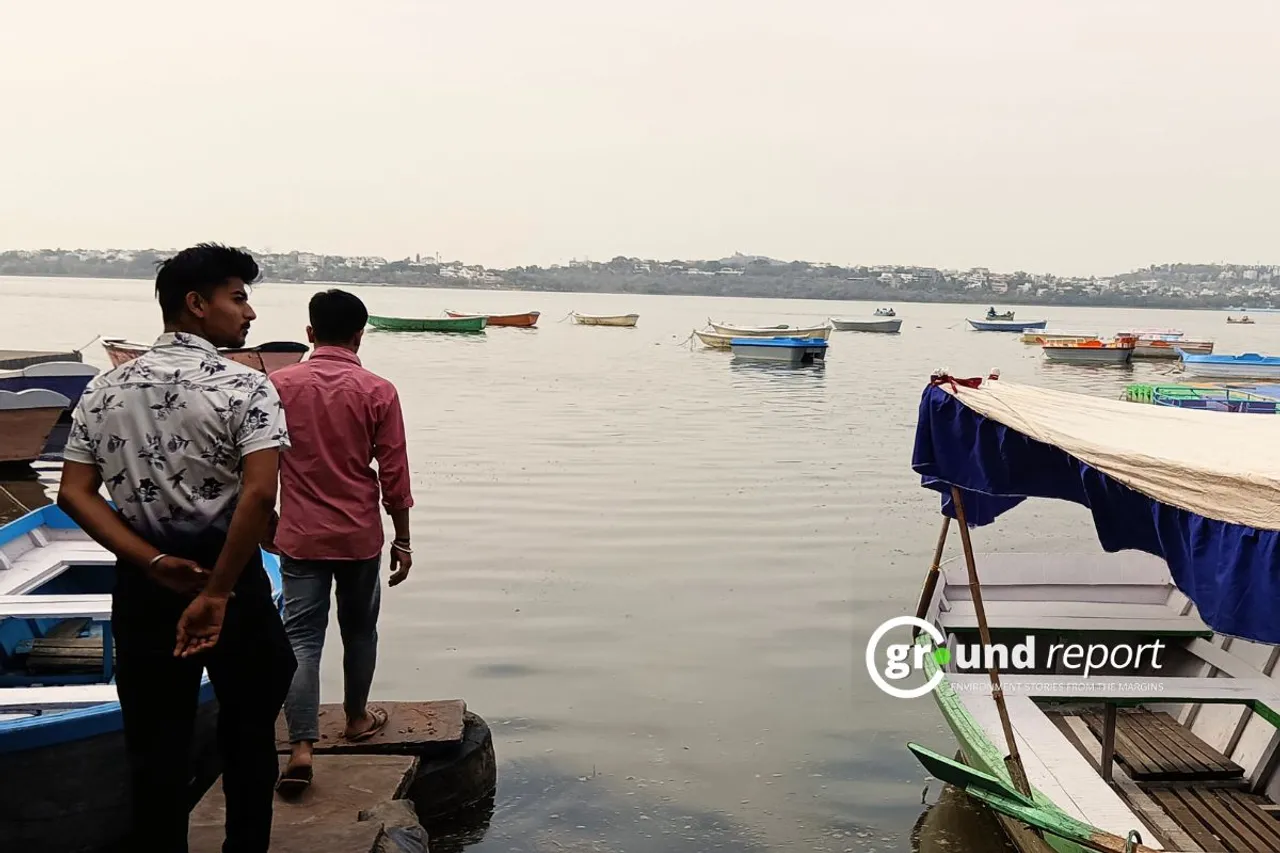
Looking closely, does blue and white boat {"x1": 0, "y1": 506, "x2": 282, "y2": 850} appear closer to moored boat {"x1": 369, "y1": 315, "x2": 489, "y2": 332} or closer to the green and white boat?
the green and white boat

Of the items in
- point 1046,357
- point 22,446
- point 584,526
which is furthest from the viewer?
point 1046,357

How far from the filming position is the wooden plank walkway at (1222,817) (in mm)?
5297

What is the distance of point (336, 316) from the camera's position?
181 inches

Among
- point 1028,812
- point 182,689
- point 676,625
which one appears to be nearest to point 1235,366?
point 676,625

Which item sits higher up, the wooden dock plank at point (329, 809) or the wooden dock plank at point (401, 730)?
the wooden dock plank at point (329, 809)

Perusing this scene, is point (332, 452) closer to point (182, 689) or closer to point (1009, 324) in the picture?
point (182, 689)

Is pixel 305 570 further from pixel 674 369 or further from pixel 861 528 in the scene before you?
pixel 674 369

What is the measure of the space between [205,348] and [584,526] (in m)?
9.82

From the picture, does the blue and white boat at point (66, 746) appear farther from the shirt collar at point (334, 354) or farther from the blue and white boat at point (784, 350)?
the blue and white boat at point (784, 350)

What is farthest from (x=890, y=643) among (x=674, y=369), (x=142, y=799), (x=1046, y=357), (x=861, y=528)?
(x=1046, y=357)

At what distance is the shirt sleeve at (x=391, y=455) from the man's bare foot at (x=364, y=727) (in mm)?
1399

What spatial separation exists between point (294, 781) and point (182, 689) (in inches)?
63.4

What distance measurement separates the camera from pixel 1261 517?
417cm

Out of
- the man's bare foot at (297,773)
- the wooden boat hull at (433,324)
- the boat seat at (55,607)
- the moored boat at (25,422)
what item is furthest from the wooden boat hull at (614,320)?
the man's bare foot at (297,773)
